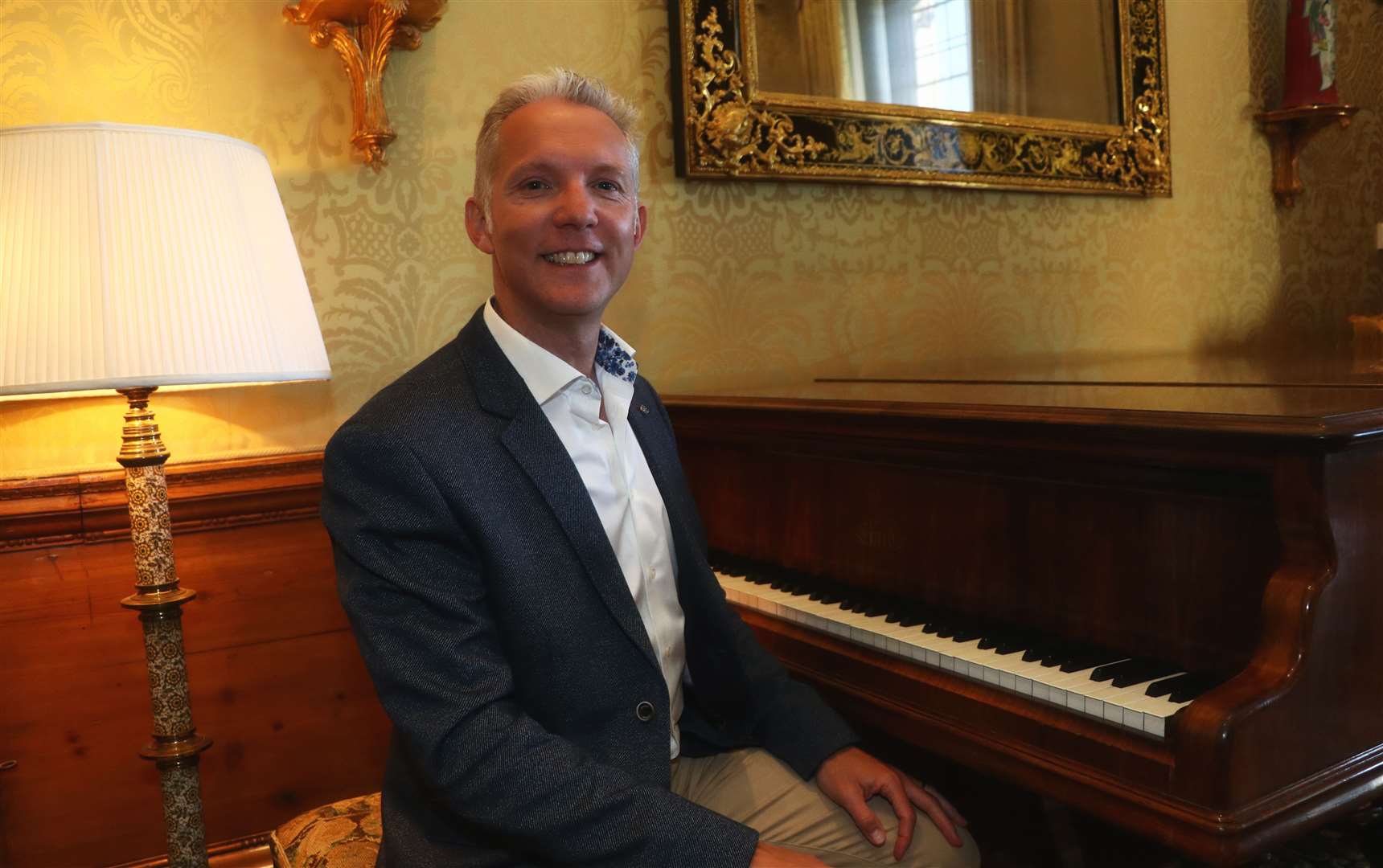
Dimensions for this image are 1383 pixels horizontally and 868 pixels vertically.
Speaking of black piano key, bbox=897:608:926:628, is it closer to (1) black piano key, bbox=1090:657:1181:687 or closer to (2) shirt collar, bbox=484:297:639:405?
(1) black piano key, bbox=1090:657:1181:687

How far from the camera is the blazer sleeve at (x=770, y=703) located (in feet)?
5.37

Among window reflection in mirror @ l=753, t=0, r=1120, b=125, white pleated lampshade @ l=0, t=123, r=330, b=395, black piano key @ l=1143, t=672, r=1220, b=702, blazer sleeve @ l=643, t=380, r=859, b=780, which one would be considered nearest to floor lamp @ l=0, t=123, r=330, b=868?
white pleated lampshade @ l=0, t=123, r=330, b=395

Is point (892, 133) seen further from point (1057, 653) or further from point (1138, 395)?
point (1057, 653)

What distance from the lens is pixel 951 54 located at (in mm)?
3105

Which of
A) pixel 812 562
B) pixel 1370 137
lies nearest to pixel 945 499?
pixel 812 562

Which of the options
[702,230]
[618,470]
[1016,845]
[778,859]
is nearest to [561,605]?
[618,470]

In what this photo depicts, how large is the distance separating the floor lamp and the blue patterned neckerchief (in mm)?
478

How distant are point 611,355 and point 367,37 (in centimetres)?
106

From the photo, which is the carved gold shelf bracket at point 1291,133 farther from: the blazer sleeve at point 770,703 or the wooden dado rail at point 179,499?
the wooden dado rail at point 179,499

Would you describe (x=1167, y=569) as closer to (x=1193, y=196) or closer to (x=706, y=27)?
(x=706, y=27)

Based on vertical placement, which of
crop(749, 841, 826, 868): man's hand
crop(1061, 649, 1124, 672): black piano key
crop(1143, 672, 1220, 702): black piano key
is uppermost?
crop(1061, 649, 1124, 672): black piano key

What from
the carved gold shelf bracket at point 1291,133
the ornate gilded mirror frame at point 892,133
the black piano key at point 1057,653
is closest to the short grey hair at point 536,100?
the black piano key at point 1057,653

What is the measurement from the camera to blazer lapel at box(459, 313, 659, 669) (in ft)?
4.52

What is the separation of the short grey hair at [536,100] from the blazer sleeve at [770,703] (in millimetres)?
497
